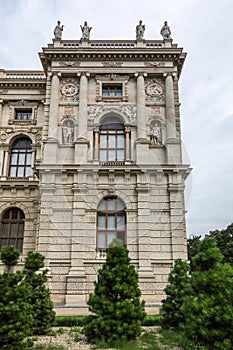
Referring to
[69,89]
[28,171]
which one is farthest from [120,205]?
[69,89]

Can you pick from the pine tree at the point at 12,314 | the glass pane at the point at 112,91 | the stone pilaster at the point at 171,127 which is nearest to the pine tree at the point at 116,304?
the pine tree at the point at 12,314

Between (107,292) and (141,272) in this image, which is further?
(141,272)

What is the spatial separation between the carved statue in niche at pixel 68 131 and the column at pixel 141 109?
4141 millimetres

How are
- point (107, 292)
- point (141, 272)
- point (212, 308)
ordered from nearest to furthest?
point (212, 308) < point (107, 292) < point (141, 272)

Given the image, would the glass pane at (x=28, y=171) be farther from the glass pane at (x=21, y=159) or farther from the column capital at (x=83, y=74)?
the column capital at (x=83, y=74)

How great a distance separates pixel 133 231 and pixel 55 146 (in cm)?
689

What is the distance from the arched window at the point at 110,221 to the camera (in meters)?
19.7

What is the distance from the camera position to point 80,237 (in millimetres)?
19062

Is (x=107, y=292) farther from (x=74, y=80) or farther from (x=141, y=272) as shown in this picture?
(x=74, y=80)

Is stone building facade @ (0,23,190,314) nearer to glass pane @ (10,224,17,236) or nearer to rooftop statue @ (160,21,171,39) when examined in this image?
glass pane @ (10,224,17,236)

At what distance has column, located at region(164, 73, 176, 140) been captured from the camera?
21.5 meters

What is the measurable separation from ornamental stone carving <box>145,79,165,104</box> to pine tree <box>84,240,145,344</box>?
14.6 m

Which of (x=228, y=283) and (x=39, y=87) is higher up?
(x=39, y=87)

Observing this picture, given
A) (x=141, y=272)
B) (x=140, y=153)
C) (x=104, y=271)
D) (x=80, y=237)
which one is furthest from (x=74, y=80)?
(x=104, y=271)
